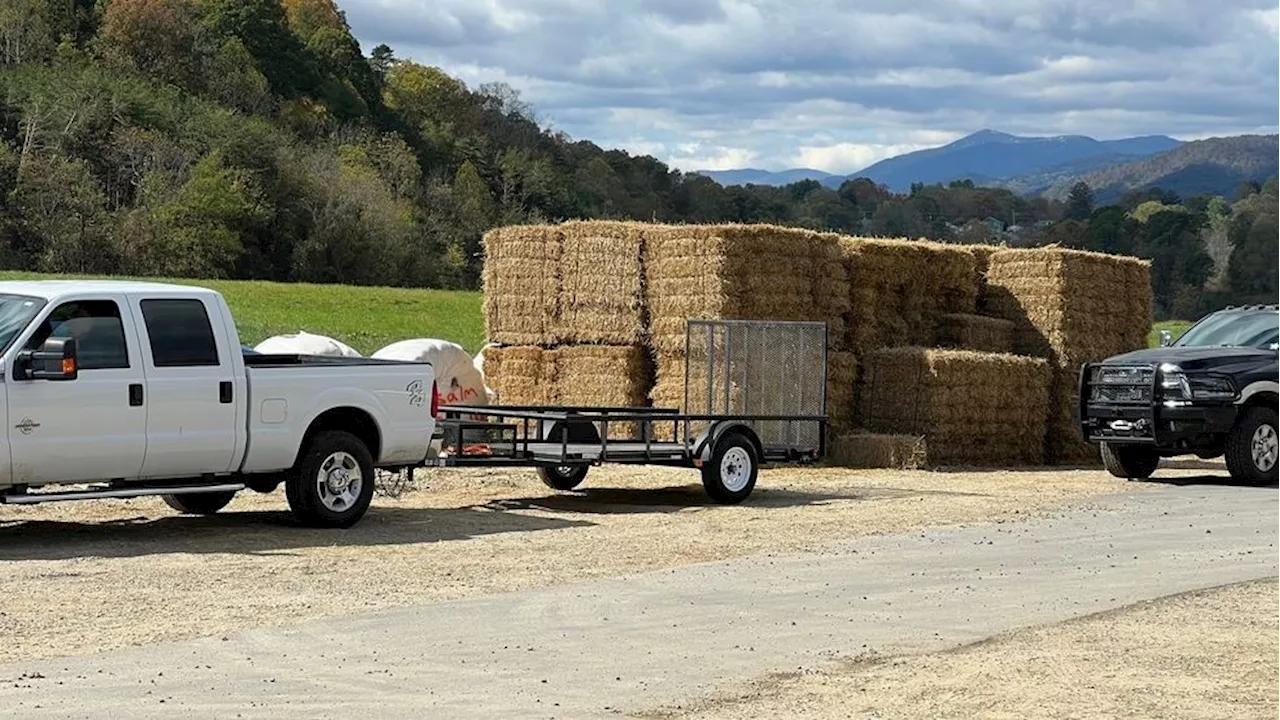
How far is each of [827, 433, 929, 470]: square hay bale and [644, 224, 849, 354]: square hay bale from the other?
5.42 feet

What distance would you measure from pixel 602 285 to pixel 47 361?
35.4ft

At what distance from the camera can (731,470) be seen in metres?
18.7

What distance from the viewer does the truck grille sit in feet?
72.4

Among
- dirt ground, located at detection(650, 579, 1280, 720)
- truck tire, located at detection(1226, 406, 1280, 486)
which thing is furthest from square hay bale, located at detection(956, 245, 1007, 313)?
dirt ground, located at detection(650, 579, 1280, 720)

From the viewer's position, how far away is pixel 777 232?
23.5 m

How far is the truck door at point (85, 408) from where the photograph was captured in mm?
13734

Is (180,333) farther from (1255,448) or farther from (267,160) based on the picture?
(267,160)

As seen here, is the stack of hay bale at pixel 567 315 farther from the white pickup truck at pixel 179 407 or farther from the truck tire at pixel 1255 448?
the white pickup truck at pixel 179 407

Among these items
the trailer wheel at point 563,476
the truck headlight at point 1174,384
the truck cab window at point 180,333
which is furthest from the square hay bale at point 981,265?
the truck cab window at point 180,333

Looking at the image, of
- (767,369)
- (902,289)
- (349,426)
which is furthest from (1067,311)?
(349,426)

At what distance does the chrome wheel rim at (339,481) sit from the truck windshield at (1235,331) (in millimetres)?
12196

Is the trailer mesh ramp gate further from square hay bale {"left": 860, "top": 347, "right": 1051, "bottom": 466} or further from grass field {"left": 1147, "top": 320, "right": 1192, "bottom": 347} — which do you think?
grass field {"left": 1147, "top": 320, "right": 1192, "bottom": 347}

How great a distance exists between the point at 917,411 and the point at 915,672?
14915 millimetres

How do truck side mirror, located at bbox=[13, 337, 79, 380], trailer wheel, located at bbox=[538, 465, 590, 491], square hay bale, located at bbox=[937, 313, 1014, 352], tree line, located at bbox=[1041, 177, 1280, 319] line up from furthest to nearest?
tree line, located at bbox=[1041, 177, 1280, 319] < square hay bale, located at bbox=[937, 313, 1014, 352] < trailer wheel, located at bbox=[538, 465, 590, 491] < truck side mirror, located at bbox=[13, 337, 79, 380]
